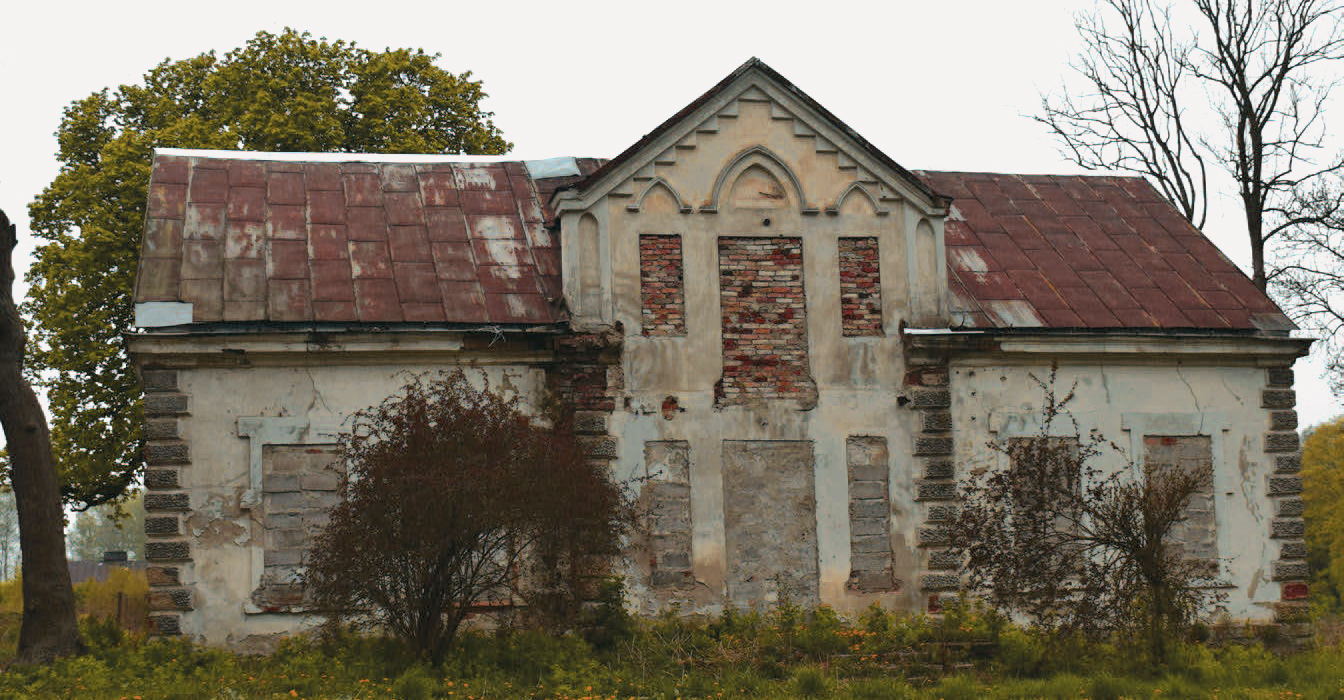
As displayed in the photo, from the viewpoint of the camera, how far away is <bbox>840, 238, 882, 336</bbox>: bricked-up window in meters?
17.2

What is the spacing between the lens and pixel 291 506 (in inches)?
621

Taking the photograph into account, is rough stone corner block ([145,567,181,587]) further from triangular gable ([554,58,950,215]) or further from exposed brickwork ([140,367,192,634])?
triangular gable ([554,58,950,215])

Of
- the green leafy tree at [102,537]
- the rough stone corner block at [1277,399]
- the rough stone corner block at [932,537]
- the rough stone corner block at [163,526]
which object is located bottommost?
the green leafy tree at [102,537]

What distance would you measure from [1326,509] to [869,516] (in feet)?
96.2

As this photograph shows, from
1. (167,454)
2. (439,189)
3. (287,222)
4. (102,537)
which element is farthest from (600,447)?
(102,537)

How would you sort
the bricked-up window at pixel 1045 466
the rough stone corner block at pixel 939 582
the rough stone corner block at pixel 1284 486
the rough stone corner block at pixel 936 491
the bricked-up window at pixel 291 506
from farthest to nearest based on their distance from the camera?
the rough stone corner block at pixel 1284 486
the rough stone corner block at pixel 936 491
the rough stone corner block at pixel 939 582
the bricked-up window at pixel 291 506
the bricked-up window at pixel 1045 466

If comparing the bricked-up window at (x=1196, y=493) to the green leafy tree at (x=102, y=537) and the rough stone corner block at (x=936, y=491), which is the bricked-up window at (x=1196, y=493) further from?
the green leafy tree at (x=102, y=537)

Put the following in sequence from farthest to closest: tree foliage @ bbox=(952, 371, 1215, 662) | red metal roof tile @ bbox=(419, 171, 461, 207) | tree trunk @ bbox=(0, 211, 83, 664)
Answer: red metal roof tile @ bbox=(419, 171, 461, 207), tree trunk @ bbox=(0, 211, 83, 664), tree foliage @ bbox=(952, 371, 1215, 662)

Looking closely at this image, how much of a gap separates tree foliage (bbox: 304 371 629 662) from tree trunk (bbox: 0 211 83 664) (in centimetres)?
247

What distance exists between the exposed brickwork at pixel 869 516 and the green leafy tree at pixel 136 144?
12.9m

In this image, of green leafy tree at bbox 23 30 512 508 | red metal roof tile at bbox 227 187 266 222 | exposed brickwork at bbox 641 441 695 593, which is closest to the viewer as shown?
exposed brickwork at bbox 641 441 695 593

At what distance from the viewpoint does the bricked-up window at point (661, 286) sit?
662 inches

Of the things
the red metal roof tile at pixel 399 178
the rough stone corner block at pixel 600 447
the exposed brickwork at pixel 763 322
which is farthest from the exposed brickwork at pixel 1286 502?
the red metal roof tile at pixel 399 178

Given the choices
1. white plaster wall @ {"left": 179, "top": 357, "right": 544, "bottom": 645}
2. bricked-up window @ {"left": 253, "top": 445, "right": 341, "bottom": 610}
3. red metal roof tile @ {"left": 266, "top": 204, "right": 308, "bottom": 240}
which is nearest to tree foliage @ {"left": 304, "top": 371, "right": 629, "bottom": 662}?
bricked-up window @ {"left": 253, "top": 445, "right": 341, "bottom": 610}
